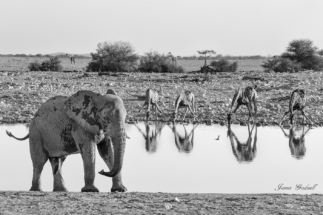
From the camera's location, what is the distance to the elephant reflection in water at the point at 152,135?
1912 cm

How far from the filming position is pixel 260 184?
527 inches

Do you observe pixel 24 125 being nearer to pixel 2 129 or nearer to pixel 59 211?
pixel 2 129

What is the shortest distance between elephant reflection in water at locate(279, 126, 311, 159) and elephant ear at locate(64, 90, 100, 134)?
25.5 ft

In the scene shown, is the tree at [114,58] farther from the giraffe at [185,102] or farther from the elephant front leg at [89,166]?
the elephant front leg at [89,166]

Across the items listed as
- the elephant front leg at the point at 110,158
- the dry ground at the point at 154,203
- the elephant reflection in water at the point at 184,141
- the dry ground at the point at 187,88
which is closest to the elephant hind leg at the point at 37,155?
the elephant front leg at the point at 110,158

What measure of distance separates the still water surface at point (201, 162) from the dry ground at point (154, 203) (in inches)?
107

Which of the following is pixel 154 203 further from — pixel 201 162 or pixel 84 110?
pixel 201 162

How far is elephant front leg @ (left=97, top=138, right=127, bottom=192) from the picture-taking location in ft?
35.8

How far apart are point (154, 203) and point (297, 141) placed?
12178mm

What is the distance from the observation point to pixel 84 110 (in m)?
11.2

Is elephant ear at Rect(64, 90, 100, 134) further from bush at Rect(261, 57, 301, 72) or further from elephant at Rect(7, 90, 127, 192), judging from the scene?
bush at Rect(261, 57, 301, 72)
